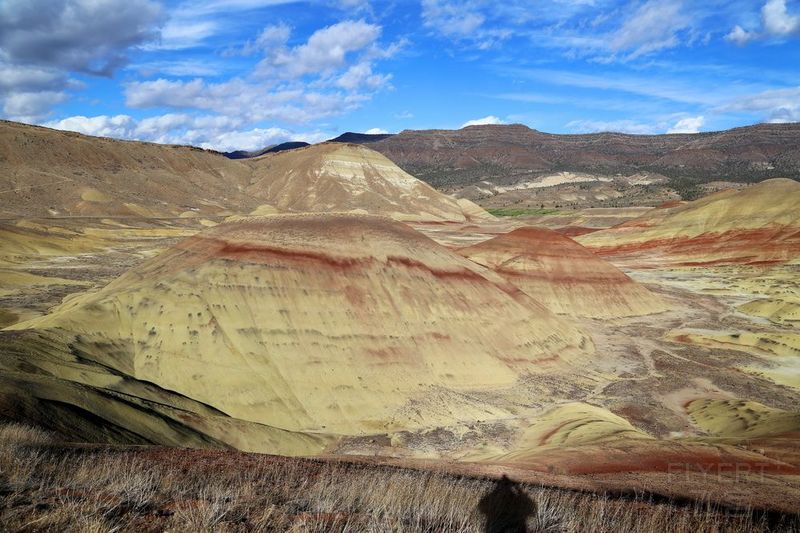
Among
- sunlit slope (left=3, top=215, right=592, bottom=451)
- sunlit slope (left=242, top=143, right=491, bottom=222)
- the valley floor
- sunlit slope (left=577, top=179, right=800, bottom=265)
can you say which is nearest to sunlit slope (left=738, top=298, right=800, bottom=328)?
the valley floor

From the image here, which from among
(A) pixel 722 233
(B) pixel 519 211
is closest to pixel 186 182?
(B) pixel 519 211

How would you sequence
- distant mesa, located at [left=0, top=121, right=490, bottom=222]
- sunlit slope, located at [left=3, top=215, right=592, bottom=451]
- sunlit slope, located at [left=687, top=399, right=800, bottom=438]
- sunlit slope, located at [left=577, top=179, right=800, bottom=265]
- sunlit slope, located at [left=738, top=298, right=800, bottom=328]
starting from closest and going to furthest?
sunlit slope, located at [left=687, top=399, right=800, bottom=438]
sunlit slope, located at [left=3, top=215, right=592, bottom=451]
sunlit slope, located at [left=738, top=298, right=800, bottom=328]
sunlit slope, located at [left=577, top=179, right=800, bottom=265]
distant mesa, located at [left=0, top=121, right=490, bottom=222]

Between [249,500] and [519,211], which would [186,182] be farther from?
[249,500]

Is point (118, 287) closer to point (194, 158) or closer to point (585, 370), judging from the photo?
point (585, 370)

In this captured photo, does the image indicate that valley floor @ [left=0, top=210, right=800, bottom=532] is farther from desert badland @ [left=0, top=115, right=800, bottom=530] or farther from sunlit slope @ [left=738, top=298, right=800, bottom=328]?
sunlit slope @ [left=738, top=298, right=800, bottom=328]

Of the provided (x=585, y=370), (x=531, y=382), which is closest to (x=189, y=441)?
(x=531, y=382)

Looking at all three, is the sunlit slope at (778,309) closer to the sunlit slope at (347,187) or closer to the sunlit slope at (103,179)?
the sunlit slope at (347,187)

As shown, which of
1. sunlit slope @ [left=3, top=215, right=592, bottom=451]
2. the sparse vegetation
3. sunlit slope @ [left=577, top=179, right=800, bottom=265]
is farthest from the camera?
the sparse vegetation
